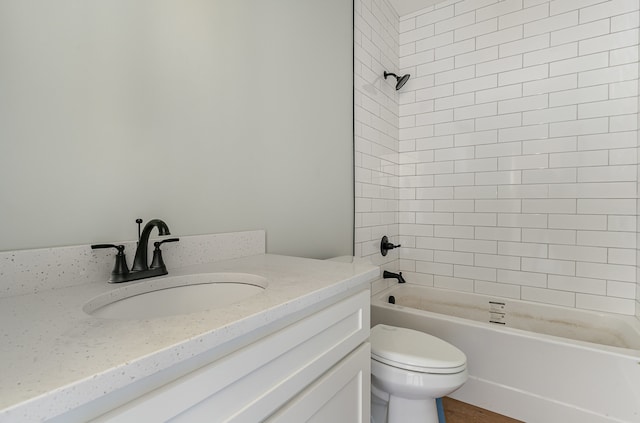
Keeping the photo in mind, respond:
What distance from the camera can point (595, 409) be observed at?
1376mm

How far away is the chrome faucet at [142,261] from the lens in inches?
32.0

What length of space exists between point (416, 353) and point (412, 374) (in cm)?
9

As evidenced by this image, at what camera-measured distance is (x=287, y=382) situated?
0.64 meters

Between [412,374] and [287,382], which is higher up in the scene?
[287,382]

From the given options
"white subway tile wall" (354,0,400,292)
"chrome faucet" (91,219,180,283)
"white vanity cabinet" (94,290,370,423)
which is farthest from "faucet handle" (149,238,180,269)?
"white subway tile wall" (354,0,400,292)

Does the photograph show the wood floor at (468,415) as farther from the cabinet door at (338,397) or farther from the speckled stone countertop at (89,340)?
the speckled stone countertop at (89,340)

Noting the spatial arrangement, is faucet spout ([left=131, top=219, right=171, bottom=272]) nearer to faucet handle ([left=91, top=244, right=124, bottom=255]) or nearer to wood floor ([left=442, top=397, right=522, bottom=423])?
faucet handle ([left=91, top=244, right=124, bottom=255])

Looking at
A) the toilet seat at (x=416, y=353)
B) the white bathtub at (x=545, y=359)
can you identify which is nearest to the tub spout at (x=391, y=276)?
the white bathtub at (x=545, y=359)

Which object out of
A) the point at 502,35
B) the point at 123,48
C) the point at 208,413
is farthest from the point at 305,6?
the point at 208,413

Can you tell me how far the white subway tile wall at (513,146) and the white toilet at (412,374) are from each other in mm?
781

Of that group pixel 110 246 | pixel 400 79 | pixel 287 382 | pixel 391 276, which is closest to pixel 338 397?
pixel 287 382

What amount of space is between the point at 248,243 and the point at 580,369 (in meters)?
1.64

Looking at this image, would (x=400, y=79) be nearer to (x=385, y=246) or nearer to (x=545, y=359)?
(x=385, y=246)

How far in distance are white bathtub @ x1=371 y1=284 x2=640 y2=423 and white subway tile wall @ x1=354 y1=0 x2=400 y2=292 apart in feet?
1.83
